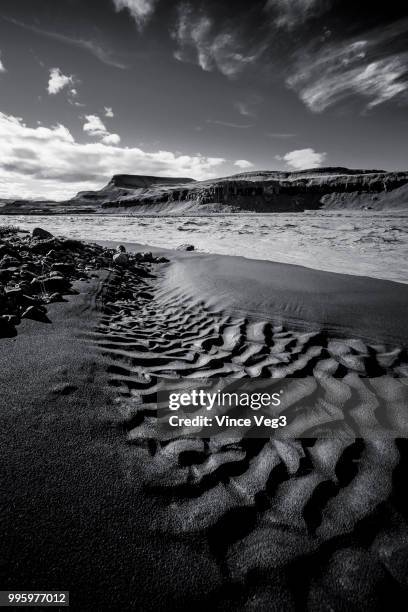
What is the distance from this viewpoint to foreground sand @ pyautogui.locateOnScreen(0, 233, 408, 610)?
1.36 m

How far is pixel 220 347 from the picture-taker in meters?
3.58

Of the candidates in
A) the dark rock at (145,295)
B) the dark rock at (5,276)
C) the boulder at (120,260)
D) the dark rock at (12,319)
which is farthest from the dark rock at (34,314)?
the boulder at (120,260)

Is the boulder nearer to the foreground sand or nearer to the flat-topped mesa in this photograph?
the foreground sand

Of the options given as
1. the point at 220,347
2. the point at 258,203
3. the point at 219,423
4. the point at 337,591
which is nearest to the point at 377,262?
the point at 220,347

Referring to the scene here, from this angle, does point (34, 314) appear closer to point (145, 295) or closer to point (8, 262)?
point (145, 295)

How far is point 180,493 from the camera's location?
175cm

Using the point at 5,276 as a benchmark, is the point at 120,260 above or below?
below

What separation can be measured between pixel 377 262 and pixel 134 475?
8.70 m

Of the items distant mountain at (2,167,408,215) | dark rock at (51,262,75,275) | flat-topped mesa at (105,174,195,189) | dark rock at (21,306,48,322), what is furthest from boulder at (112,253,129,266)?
flat-topped mesa at (105,174,195,189)

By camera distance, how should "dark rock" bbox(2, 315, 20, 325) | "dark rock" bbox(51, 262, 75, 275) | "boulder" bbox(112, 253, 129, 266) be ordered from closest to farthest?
"dark rock" bbox(2, 315, 20, 325)
"dark rock" bbox(51, 262, 75, 275)
"boulder" bbox(112, 253, 129, 266)

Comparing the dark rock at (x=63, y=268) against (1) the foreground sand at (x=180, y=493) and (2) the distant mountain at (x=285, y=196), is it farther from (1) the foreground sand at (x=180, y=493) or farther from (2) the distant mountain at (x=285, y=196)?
(2) the distant mountain at (x=285, y=196)

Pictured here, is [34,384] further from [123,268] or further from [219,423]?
[123,268]

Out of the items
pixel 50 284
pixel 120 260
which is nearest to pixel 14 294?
pixel 50 284

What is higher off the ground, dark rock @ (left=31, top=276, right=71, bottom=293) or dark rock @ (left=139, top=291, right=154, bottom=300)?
dark rock @ (left=31, top=276, right=71, bottom=293)
